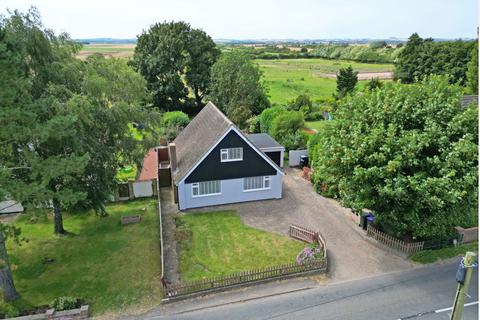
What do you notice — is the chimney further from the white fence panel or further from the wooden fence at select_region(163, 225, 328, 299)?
the white fence panel

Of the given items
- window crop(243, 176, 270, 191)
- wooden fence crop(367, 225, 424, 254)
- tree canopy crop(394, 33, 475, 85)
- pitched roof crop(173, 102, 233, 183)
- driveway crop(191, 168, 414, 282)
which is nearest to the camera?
driveway crop(191, 168, 414, 282)

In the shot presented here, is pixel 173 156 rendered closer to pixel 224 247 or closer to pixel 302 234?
pixel 224 247

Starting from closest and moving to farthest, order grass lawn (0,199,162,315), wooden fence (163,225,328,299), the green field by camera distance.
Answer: wooden fence (163,225,328,299)
grass lawn (0,199,162,315)
the green field

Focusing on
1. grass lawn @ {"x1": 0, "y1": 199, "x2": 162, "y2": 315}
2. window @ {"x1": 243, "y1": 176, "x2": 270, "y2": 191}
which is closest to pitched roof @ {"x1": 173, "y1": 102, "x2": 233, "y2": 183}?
window @ {"x1": 243, "y1": 176, "x2": 270, "y2": 191}

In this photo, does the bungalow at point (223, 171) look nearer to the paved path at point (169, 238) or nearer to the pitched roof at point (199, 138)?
the pitched roof at point (199, 138)

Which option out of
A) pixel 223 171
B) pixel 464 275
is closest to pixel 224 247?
pixel 223 171

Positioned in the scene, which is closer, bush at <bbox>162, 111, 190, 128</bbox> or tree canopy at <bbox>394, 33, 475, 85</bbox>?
bush at <bbox>162, 111, 190, 128</bbox>
